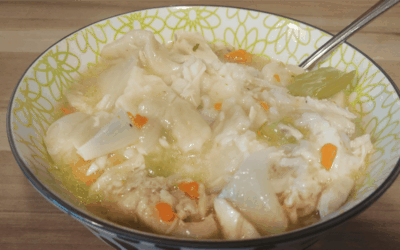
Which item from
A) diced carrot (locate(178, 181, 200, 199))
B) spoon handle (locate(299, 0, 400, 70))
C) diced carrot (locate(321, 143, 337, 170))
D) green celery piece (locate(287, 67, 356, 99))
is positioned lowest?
diced carrot (locate(178, 181, 200, 199))

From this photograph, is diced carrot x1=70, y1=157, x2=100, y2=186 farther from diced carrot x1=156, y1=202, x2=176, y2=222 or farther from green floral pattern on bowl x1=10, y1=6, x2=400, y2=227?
diced carrot x1=156, y1=202, x2=176, y2=222

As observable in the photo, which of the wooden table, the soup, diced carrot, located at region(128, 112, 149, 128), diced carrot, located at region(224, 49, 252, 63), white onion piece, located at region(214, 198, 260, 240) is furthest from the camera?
diced carrot, located at region(224, 49, 252, 63)

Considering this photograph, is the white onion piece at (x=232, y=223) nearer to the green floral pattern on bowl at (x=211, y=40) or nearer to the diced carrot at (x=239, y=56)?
the green floral pattern on bowl at (x=211, y=40)

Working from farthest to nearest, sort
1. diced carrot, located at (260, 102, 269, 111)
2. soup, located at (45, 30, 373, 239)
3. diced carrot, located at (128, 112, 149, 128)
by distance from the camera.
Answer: diced carrot, located at (260, 102, 269, 111), diced carrot, located at (128, 112, 149, 128), soup, located at (45, 30, 373, 239)

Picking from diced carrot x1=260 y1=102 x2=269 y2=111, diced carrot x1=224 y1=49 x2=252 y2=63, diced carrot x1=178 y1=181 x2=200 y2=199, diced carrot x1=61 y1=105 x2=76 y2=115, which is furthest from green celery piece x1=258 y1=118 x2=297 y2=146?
diced carrot x1=61 y1=105 x2=76 y2=115

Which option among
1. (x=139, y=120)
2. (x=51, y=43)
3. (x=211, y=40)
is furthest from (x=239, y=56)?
(x=51, y=43)

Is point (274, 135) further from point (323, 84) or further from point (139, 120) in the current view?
point (139, 120)

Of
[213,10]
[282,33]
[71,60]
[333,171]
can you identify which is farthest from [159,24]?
[333,171]

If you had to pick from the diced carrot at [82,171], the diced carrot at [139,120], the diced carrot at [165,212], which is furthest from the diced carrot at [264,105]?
the diced carrot at [82,171]
